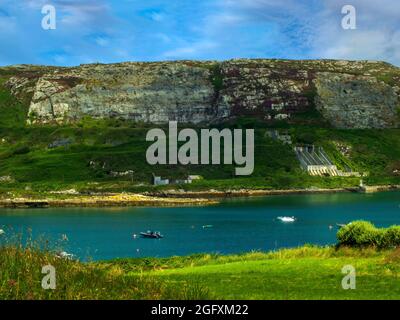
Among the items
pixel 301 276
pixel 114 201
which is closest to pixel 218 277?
pixel 301 276

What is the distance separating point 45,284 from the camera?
626 inches

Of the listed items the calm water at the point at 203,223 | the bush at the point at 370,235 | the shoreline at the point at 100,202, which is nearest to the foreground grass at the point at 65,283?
the bush at the point at 370,235

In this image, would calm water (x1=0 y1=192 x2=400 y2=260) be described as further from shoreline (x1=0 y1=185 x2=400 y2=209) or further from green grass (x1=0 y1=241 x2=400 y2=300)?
green grass (x1=0 y1=241 x2=400 y2=300)

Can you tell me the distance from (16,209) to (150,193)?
4127cm

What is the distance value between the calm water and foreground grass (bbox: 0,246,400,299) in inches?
1005

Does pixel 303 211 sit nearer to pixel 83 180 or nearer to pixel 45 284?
pixel 83 180

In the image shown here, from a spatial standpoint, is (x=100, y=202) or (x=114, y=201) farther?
(x=114, y=201)

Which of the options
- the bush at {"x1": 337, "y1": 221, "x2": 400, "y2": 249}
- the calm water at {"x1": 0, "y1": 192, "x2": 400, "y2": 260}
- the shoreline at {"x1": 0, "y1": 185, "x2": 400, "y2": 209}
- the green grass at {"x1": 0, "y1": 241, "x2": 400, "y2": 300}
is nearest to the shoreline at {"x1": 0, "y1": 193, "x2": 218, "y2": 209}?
the shoreline at {"x1": 0, "y1": 185, "x2": 400, "y2": 209}

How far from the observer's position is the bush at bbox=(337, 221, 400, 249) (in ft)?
106

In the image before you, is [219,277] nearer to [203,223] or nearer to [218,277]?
[218,277]

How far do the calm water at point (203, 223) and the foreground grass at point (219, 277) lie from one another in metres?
25.5

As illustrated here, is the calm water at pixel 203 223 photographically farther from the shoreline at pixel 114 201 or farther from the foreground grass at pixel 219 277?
the foreground grass at pixel 219 277

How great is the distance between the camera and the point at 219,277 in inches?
1097

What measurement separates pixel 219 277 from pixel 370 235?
9.63 metres
